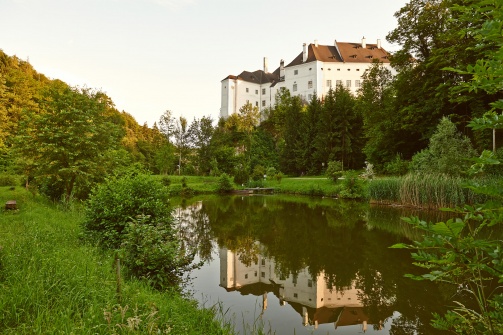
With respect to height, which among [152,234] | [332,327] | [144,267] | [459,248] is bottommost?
[332,327]

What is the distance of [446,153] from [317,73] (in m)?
40.1

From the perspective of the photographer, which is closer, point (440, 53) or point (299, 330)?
point (299, 330)

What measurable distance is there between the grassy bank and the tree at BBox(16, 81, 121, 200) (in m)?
5.98

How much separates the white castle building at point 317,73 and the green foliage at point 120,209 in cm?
4921

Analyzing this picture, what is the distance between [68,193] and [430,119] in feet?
84.2

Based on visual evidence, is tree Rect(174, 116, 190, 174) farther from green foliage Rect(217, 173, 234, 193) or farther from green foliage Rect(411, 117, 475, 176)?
green foliage Rect(411, 117, 475, 176)

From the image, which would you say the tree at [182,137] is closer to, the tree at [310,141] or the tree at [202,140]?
the tree at [202,140]

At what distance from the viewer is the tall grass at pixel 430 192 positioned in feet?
54.4

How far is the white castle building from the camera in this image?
57469 millimetres

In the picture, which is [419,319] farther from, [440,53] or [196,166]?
[196,166]

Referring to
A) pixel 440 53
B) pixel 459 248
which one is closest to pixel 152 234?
pixel 459 248

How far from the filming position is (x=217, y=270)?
793 cm

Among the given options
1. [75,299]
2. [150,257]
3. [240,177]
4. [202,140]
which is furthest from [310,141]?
[75,299]

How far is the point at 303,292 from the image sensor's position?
6.45 m
